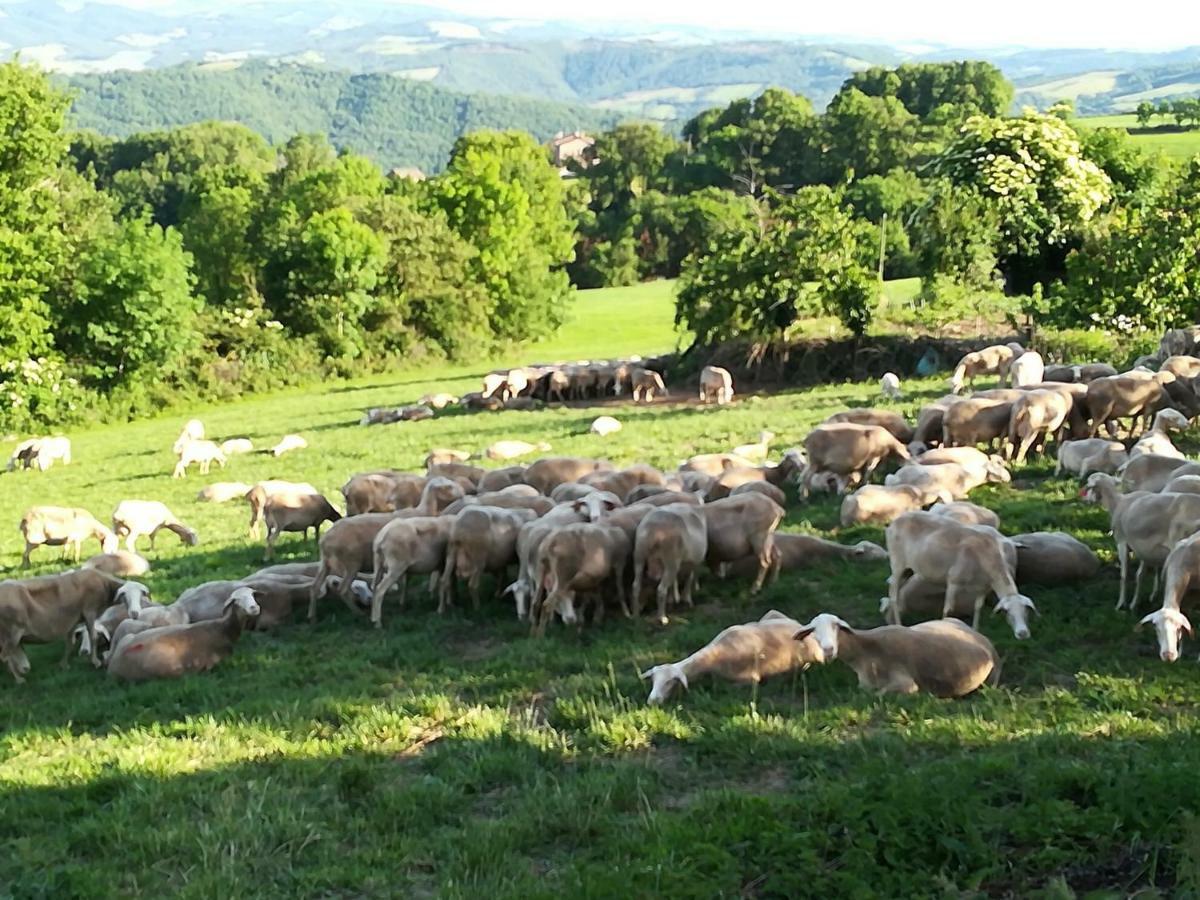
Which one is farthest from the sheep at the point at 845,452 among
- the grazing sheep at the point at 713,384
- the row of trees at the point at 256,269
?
the row of trees at the point at 256,269

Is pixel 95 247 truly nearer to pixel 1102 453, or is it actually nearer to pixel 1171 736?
pixel 1102 453

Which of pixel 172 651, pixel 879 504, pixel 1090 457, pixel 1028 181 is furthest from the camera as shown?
pixel 1028 181

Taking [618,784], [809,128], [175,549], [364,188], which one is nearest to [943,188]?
[175,549]

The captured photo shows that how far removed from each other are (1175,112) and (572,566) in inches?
3712

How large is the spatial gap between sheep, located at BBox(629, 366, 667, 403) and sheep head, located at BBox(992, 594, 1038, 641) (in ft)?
78.5

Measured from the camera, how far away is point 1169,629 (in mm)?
8320

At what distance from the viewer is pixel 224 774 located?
7.62 metres

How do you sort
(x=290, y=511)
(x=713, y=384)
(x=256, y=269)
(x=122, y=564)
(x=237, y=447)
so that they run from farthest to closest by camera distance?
(x=256, y=269) < (x=713, y=384) < (x=237, y=447) < (x=290, y=511) < (x=122, y=564)

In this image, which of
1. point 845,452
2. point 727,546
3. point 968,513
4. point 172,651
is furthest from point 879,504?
point 172,651

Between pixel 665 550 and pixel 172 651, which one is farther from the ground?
pixel 665 550

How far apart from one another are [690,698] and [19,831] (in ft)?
13.5

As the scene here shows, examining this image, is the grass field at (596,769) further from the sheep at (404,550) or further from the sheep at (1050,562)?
the sheep at (404,550)

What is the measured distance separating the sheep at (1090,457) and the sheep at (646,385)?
1890cm

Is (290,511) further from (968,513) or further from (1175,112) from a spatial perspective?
(1175,112)
